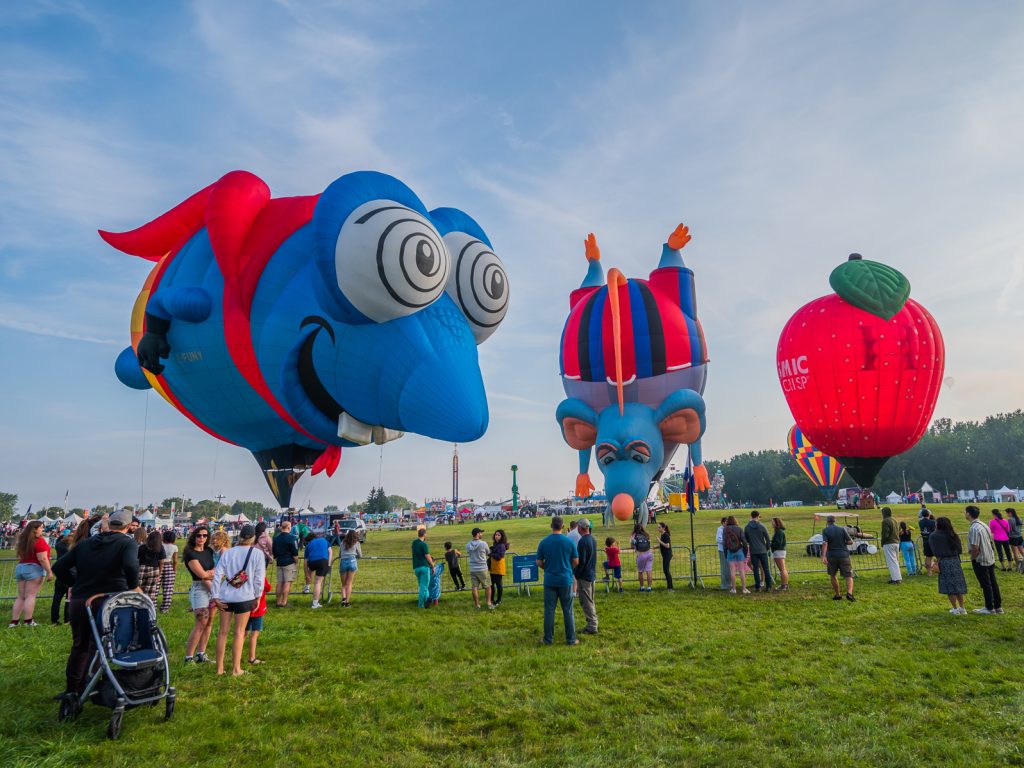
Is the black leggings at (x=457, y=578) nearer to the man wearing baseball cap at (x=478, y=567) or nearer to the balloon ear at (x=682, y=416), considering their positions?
the man wearing baseball cap at (x=478, y=567)

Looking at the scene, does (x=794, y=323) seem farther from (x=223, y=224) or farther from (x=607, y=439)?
(x=223, y=224)

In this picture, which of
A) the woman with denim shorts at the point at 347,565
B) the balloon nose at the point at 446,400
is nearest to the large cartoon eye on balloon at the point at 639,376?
the balloon nose at the point at 446,400

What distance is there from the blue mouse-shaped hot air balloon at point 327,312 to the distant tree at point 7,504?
142190 mm

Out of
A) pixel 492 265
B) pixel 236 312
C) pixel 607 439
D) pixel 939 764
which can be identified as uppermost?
pixel 492 265

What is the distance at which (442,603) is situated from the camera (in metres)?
9.82

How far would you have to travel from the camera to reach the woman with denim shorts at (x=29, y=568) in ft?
25.8

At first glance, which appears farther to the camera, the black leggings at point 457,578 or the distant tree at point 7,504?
the distant tree at point 7,504

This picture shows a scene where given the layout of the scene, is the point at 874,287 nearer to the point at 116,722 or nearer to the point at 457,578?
the point at 457,578

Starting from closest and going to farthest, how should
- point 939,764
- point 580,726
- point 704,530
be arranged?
1. point 939,764
2. point 580,726
3. point 704,530

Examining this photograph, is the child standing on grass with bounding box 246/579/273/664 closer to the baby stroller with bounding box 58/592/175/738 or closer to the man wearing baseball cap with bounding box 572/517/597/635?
the baby stroller with bounding box 58/592/175/738

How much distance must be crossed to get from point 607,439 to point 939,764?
700 inches

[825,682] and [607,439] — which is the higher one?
[607,439]

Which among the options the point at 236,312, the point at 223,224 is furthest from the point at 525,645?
the point at 223,224

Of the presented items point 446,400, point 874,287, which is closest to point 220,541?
point 446,400
